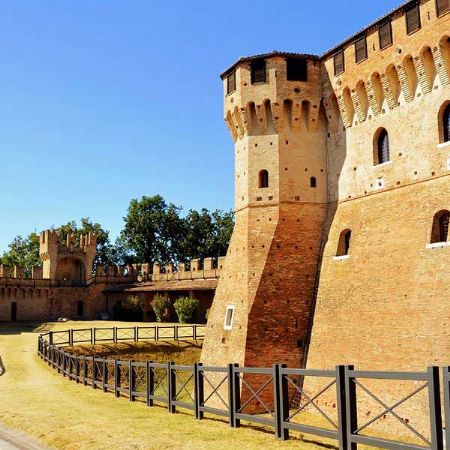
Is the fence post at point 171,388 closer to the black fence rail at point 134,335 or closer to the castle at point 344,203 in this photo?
the castle at point 344,203

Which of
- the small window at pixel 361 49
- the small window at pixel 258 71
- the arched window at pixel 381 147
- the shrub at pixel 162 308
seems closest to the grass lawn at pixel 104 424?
the arched window at pixel 381 147

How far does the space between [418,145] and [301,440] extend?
43.0 ft

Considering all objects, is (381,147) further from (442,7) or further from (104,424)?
(104,424)

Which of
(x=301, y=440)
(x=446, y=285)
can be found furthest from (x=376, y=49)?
(x=301, y=440)

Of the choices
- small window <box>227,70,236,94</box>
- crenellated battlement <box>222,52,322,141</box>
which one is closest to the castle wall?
crenellated battlement <box>222,52,322,141</box>

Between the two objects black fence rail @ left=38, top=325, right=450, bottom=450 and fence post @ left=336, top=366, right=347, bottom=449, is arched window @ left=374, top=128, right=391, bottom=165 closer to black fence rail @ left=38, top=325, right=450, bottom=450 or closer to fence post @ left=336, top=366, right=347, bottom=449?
black fence rail @ left=38, top=325, right=450, bottom=450

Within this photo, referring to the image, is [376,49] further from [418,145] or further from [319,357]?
[319,357]

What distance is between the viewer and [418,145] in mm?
19766

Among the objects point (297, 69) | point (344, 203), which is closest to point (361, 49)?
point (297, 69)

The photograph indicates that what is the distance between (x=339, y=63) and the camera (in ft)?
77.2

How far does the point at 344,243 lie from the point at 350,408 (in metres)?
14.8

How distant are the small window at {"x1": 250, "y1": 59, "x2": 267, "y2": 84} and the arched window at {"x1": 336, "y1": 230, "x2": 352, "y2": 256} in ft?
24.6

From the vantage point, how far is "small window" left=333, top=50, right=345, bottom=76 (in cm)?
2336

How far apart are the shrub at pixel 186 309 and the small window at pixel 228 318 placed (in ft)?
60.7
